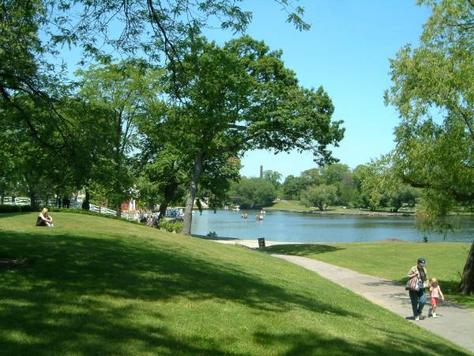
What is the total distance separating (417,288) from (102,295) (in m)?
8.90

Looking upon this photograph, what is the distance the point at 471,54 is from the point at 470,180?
4.09 meters

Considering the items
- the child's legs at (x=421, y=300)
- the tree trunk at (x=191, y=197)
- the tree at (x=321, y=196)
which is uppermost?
the tree at (x=321, y=196)

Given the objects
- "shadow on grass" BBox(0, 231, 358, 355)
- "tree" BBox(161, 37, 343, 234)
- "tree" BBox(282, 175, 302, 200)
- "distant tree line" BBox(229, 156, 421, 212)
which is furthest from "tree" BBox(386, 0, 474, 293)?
"tree" BBox(282, 175, 302, 200)

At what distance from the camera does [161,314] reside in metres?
7.97

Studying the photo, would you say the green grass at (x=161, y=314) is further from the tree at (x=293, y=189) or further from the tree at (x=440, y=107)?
the tree at (x=293, y=189)

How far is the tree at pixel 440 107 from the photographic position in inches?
701

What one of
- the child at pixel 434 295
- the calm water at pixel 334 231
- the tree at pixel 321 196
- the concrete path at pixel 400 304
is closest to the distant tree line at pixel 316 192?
the tree at pixel 321 196

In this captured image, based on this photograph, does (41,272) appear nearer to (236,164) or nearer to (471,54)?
(471,54)

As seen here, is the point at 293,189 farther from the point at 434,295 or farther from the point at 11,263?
the point at 11,263

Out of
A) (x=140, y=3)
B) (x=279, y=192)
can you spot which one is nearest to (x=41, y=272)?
(x=140, y=3)

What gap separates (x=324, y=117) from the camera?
3431 centimetres

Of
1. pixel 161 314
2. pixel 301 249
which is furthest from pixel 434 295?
pixel 301 249

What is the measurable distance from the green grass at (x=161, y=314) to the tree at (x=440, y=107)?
6.83 m

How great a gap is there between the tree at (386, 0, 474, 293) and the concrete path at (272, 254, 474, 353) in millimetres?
3250
